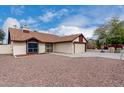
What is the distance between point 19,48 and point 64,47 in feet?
23.2

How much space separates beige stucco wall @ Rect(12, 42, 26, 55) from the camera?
21267 millimetres

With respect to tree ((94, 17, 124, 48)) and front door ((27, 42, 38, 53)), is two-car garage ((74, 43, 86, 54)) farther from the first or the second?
tree ((94, 17, 124, 48))

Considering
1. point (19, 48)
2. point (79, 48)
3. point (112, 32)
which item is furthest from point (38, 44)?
point (112, 32)

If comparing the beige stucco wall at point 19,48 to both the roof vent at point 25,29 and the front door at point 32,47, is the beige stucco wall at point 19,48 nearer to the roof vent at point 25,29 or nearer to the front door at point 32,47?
the front door at point 32,47

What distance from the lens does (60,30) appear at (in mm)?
30641

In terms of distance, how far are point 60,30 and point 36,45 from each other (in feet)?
28.5

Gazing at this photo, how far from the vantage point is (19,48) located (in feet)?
70.8

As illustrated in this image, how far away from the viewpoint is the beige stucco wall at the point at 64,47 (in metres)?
23.9

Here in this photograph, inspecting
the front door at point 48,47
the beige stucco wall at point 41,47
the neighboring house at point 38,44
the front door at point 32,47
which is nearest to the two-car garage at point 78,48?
the neighboring house at point 38,44

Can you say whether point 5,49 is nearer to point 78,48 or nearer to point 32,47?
point 32,47

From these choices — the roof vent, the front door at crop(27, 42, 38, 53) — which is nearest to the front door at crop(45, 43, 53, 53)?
the front door at crop(27, 42, 38, 53)

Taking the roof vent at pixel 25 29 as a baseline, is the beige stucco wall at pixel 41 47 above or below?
below

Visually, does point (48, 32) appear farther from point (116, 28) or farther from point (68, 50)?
point (116, 28)
